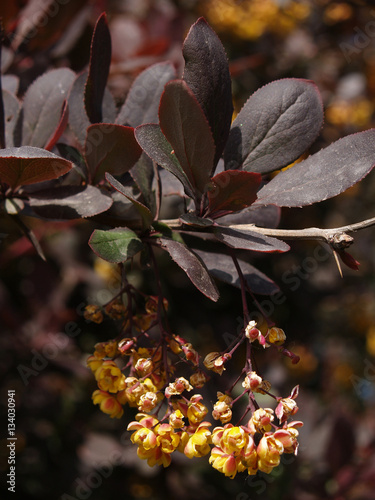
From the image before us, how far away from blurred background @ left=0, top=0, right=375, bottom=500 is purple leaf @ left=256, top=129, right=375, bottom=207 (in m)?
0.85

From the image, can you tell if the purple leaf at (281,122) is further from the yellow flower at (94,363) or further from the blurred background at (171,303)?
the blurred background at (171,303)

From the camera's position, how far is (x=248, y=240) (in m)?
0.61

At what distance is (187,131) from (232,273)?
259 mm

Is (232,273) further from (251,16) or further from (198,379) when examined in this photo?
(251,16)

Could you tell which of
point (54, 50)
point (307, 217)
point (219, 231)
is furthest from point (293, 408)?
point (307, 217)

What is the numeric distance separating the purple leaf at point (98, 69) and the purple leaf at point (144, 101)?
51mm

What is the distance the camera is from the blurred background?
174 centimetres

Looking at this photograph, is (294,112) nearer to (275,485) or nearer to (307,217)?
(275,485)

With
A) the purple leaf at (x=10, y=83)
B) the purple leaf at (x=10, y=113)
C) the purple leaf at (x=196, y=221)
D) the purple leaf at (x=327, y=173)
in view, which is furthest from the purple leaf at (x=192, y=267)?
the purple leaf at (x=10, y=83)

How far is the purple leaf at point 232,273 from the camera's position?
2.47ft

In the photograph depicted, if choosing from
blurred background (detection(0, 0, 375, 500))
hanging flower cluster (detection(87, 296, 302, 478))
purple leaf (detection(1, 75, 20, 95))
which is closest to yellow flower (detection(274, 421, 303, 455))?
A: hanging flower cluster (detection(87, 296, 302, 478))

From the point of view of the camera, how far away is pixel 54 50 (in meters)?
1.34

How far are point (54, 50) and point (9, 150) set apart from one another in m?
0.92

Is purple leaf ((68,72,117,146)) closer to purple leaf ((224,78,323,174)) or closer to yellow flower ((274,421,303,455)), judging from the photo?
purple leaf ((224,78,323,174))
